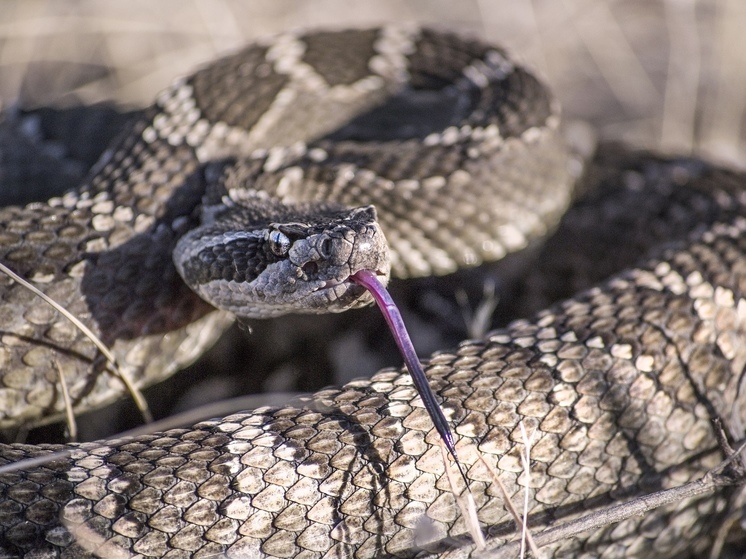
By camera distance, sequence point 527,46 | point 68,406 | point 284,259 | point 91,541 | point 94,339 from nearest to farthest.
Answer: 1. point 91,541
2. point 284,259
3. point 94,339
4. point 68,406
5. point 527,46

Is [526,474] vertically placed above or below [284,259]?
below

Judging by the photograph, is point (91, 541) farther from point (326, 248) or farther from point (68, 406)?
point (326, 248)

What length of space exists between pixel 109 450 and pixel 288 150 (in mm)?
2542

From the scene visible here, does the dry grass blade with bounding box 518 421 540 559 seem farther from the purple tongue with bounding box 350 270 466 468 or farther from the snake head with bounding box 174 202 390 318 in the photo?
the snake head with bounding box 174 202 390 318

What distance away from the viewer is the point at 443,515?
11.2 ft

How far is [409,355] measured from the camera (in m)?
3.42

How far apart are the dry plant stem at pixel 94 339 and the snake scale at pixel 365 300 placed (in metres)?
0.09

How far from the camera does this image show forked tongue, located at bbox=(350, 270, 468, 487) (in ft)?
10.5

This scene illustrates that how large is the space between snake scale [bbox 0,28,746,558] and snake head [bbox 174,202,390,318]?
1.5 inches

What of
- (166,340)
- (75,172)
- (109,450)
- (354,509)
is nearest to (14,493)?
(109,450)

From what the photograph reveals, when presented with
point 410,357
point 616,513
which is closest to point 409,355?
point 410,357

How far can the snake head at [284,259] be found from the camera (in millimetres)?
3654

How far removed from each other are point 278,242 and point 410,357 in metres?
0.91

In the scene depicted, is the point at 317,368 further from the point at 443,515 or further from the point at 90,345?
the point at 443,515
